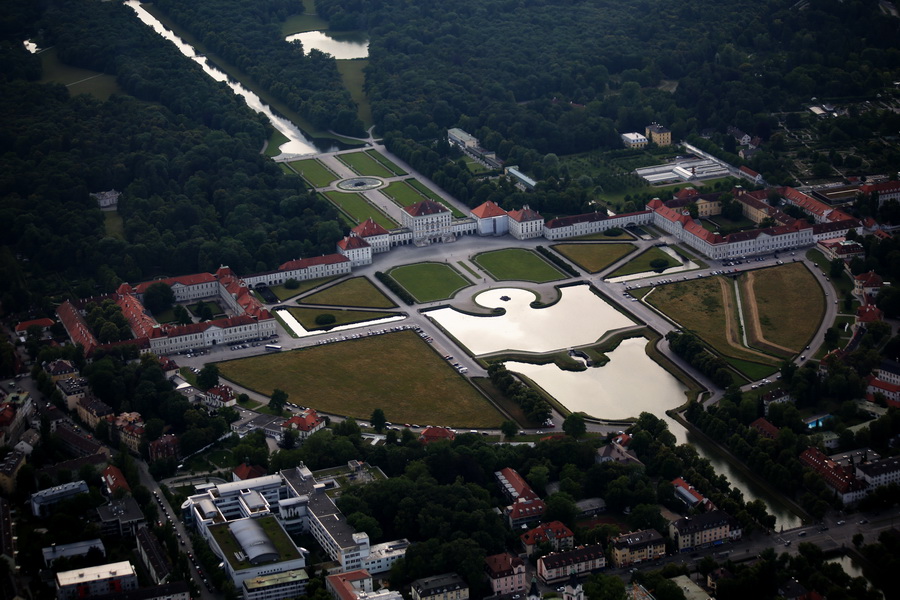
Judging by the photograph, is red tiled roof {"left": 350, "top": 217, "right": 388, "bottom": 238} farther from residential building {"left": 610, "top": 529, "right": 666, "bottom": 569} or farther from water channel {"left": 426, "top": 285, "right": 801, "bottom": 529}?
residential building {"left": 610, "top": 529, "right": 666, "bottom": 569}

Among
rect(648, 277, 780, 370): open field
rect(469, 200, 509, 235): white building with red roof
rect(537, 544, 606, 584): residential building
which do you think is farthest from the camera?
rect(469, 200, 509, 235): white building with red roof

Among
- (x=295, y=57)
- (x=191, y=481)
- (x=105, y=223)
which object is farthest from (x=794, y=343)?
(x=295, y=57)

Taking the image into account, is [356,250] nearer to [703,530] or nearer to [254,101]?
[703,530]

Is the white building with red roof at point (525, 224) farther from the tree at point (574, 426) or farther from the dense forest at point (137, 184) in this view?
the tree at point (574, 426)

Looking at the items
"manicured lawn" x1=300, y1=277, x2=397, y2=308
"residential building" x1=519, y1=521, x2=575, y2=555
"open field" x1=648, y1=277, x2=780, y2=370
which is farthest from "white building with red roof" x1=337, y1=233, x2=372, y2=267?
"residential building" x1=519, y1=521, x2=575, y2=555

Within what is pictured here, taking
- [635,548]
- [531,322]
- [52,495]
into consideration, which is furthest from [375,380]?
[635,548]

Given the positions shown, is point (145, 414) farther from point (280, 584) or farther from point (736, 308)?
point (736, 308)
